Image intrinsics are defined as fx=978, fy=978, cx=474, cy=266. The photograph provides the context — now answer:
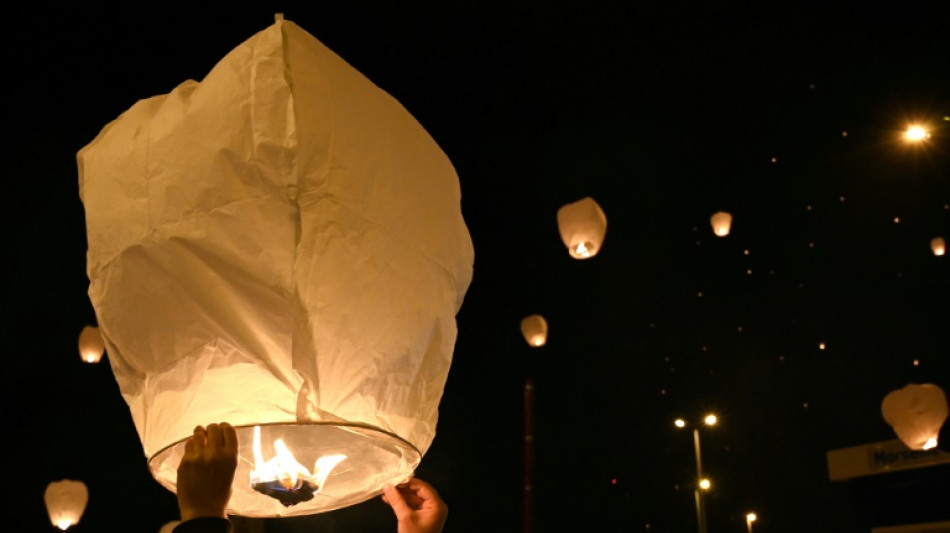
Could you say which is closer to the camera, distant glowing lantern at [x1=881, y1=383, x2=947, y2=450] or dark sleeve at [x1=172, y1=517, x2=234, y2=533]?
dark sleeve at [x1=172, y1=517, x2=234, y2=533]

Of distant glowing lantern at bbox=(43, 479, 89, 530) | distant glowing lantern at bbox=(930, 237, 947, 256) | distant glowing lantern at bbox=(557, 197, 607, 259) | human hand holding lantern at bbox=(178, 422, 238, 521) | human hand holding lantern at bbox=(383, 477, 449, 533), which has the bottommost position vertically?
human hand holding lantern at bbox=(178, 422, 238, 521)

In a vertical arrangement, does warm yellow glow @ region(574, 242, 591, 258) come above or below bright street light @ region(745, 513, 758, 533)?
above

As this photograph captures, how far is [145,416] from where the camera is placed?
1.46m

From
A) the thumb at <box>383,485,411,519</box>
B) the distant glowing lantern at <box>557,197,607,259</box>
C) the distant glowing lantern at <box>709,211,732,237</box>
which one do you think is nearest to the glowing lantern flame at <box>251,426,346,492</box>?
the thumb at <box>383,485,411,519</box>

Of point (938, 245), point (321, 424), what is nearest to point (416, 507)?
point (321, 424)

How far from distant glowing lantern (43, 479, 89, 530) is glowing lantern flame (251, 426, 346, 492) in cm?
1402

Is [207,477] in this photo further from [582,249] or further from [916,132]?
[916,132]

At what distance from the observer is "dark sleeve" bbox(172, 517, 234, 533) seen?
126 centimetres

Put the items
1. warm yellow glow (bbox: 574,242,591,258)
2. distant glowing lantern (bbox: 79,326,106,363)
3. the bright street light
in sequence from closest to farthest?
warm yellow glow (bbox: 574,242,591,258) → distant glowing lantern (bbox: 79,326,106,363) → the bright street light

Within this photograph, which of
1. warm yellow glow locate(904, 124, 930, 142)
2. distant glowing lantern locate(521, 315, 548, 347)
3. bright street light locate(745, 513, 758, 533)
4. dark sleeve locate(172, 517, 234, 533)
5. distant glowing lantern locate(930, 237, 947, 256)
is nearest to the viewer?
dark sleeve locate(172, 517, 234, 533)

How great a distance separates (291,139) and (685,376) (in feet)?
62.7

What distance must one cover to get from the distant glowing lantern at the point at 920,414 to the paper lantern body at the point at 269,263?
10705mm

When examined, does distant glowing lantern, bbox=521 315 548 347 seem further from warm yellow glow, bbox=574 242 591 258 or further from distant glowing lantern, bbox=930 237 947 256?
distant glowing lantern, bbox=930 237 947 256

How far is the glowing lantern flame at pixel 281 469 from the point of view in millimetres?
1413
